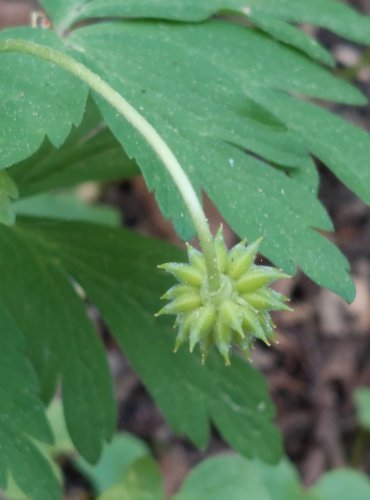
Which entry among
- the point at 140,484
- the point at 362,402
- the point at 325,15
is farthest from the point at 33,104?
the point at 362,402

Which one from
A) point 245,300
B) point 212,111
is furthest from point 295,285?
point 245,300

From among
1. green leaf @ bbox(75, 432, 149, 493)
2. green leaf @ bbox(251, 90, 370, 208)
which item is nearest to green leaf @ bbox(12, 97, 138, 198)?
green leaf @ bbox(251, 90, 370, 208)

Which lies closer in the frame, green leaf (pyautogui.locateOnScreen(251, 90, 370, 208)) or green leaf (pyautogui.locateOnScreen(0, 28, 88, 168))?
green leaf (pyautogui.locateOnScreen(0, 28, 88, 168))

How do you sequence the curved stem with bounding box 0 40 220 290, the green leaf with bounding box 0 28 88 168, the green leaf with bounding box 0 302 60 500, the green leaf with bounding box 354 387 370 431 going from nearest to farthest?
the curved stem with bounding box 0 40 220 290 < the green leaf with bounding box 0 28 88 168 < the green leaf with bounding box 0 302 60 500 < the green leaf with bounding box 354 387 370 431

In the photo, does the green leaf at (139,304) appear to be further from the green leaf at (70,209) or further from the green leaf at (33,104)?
the green leaf at (70,209)

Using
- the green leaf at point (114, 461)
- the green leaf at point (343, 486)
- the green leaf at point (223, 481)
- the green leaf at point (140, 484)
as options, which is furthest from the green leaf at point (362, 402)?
the green leaf at point (140, 484)

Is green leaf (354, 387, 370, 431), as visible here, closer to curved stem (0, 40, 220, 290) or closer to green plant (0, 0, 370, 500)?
green plant (0, 0, 370, 500)
